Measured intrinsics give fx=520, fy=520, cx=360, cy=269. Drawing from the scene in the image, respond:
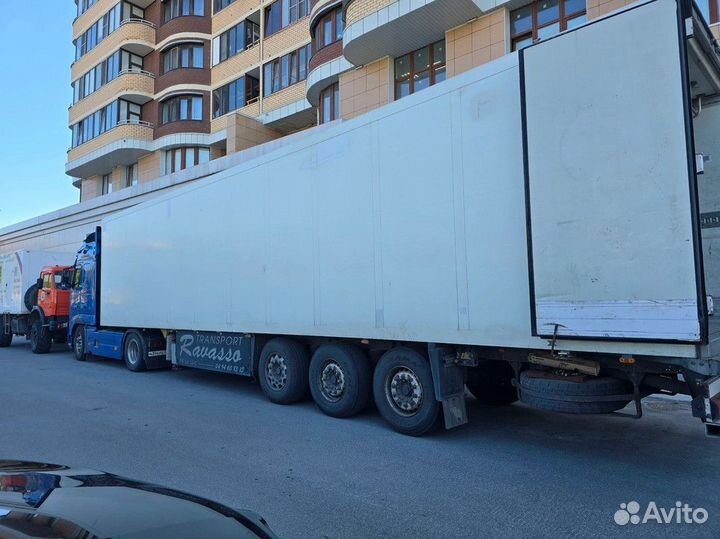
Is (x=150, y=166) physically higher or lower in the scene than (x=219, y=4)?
lower

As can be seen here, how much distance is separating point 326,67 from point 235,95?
37.5 feet

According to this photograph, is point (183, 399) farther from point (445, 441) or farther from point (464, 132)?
point (464, 132)

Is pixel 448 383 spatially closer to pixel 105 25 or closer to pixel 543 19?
pixel 543 19

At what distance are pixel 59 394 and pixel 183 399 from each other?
→ 8.16ft

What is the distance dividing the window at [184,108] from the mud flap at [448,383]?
29.0 m

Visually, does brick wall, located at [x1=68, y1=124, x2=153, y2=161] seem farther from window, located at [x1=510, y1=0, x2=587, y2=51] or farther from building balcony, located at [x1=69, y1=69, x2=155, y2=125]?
window, located at [x1=510, y1=0, x2=587, y2=51]

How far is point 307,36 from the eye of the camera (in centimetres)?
2477

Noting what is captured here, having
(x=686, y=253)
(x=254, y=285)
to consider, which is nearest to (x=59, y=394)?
(x=254, y=285)

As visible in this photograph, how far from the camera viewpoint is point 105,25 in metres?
35.1

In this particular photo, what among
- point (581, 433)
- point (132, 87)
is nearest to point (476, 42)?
point (581, 433)

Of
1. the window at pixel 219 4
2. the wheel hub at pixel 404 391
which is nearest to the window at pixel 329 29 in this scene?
the window at pixel 219 4

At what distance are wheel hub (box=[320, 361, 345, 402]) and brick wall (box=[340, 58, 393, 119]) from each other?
12037mm

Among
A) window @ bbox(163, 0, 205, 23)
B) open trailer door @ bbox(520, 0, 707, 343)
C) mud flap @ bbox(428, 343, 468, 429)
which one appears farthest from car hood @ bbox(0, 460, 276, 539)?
window @ bbox(163, 0, 205, 23)

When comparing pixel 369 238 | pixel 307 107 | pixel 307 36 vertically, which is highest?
pixel 307 36
